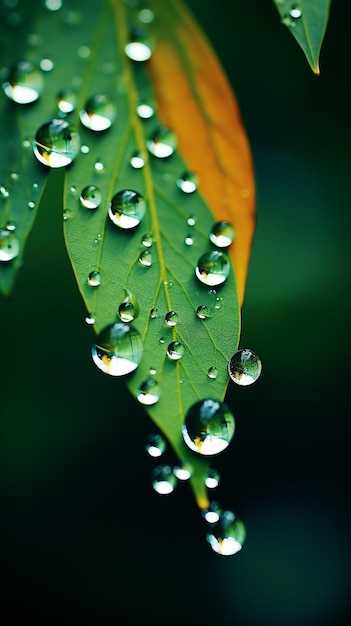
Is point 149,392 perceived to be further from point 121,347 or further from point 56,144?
point 56,144

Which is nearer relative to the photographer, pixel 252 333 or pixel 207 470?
pixel 207 470

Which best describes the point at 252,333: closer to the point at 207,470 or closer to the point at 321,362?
the point at 321,362

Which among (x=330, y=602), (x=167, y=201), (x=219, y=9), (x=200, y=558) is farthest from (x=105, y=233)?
(x=330, y=602)

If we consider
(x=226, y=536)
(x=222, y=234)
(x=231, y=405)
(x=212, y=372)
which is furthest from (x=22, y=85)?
(x=231, y=405)

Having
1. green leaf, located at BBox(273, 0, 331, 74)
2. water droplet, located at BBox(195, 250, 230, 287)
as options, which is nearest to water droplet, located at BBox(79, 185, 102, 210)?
water droplet, located at BBox(195, 250, 230, 287)

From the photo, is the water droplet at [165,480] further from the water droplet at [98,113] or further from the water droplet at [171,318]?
the water droplet at [98,113]

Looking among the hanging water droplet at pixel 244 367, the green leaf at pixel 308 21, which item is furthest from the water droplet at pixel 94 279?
the green leaf at pixel 308 21

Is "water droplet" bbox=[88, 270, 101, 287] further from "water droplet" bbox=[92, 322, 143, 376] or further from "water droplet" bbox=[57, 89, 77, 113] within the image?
"water droplet" bbox=[57, 89, 77, 113]
